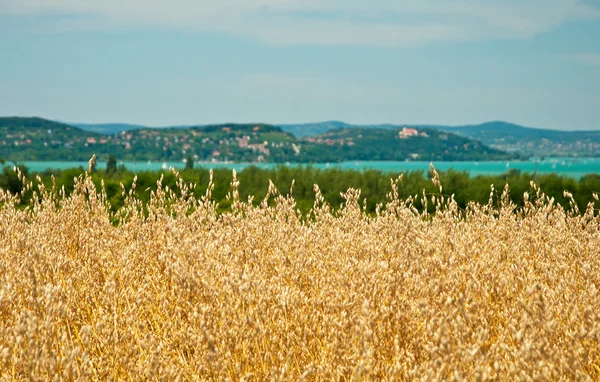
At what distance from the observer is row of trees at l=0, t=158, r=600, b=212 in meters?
10.8

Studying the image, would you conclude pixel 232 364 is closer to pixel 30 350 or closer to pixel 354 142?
pixel 30 350

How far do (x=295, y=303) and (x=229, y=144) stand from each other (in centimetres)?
10905

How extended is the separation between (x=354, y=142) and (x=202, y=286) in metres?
120

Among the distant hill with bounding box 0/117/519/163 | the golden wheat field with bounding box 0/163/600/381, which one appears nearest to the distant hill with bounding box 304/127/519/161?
the distant hill with bounding box 0/117/519/163

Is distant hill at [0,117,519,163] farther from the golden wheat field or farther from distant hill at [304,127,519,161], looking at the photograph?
the golden wheat field

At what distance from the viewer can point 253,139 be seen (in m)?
115

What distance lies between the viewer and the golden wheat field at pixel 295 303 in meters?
2.24

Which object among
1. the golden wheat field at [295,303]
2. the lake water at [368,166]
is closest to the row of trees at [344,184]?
the lake water at [368,166]

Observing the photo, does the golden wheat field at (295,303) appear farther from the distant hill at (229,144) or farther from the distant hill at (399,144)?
the distant hill at (399,144)

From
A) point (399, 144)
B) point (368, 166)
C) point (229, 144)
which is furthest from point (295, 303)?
point (399, 144)

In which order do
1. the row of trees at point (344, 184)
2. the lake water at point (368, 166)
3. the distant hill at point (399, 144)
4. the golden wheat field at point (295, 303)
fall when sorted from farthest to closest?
the distant hill at point (399, 144)
the lake water at point (368, 166)
the row of trees at point (344, 184)
the golden wheat field at point (295, 303)

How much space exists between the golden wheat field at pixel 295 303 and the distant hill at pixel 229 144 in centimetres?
8479

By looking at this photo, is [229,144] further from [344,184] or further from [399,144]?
[344,184]

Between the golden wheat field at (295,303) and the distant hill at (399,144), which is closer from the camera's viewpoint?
the golden wheat field at (295,303)
